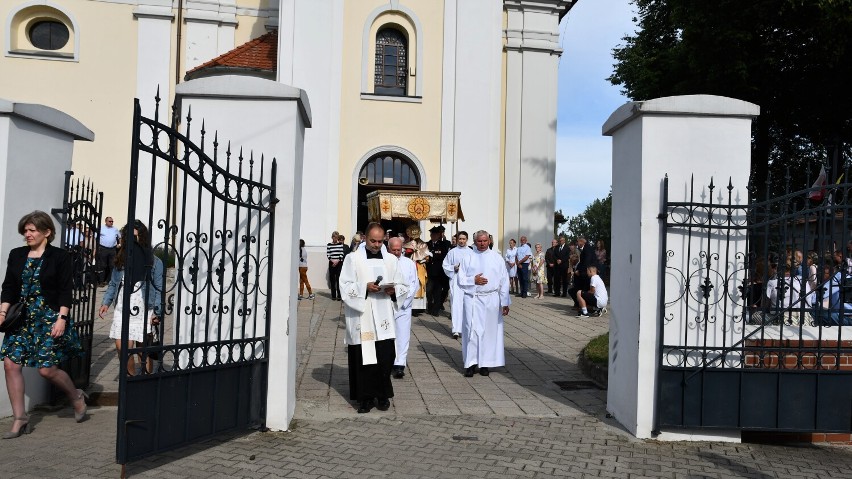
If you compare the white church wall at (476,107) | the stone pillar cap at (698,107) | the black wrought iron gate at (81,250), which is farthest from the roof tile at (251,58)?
the stone pillar cap at (698,107)

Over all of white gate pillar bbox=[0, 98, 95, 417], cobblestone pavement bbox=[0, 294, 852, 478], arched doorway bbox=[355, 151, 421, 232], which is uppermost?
arched doorway bbox=[355, 151, 421, 232]

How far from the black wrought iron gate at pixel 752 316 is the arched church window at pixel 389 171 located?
17.0 meters

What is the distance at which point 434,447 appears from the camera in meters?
6.47

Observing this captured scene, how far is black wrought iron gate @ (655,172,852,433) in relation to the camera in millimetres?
6578

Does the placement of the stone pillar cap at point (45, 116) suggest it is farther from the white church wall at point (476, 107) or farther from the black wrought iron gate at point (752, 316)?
the white church wall at point (476, 107)

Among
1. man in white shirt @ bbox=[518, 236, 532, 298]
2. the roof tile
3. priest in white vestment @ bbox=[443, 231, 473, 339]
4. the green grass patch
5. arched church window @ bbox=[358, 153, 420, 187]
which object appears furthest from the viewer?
arched church window @ bbox=[358, 153, 420, 187]

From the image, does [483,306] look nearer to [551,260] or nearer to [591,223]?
[551,260]

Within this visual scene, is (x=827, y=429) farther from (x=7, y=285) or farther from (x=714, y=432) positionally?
(x=7, y=285)

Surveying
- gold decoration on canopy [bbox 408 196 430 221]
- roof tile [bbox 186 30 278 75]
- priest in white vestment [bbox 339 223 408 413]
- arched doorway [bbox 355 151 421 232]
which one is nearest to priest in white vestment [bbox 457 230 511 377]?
priest in white vestment [bbox 339 223 408 413]

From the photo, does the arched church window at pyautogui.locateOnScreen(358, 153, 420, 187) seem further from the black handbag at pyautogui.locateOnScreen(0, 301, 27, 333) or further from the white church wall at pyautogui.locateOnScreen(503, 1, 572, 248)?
the black handbag at pyautogui.locateOnScreen(0, 301, 27, 333)

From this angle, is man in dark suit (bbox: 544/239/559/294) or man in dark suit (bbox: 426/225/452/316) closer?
man in dark suit (bbox: 426/225/452/316)

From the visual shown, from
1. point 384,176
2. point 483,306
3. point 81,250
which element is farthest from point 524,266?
point 81,250

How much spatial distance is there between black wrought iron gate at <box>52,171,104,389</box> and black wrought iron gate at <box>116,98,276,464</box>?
2.83 feet

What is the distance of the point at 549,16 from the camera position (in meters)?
25.9
